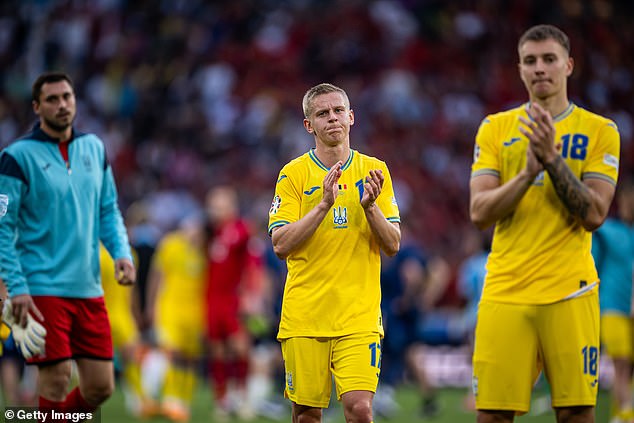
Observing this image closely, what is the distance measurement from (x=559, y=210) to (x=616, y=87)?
51.7 ft

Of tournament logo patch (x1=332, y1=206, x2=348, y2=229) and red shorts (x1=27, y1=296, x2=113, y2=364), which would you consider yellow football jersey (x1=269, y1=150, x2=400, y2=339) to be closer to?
tournament logo patch (x1=332, y1=206, x2=348, y2=229)

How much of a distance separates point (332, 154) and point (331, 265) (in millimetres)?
701

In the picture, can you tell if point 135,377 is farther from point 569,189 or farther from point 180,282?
point 569,189

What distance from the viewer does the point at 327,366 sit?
595cm

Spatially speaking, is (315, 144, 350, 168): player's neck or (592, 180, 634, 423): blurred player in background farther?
(592, 180, 634, 423): blurred player in background

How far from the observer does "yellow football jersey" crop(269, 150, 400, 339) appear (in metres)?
5.94

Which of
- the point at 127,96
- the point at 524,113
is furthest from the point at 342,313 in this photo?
the point at 127,96

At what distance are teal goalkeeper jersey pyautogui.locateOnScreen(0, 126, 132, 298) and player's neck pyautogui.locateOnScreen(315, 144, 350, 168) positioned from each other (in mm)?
1973

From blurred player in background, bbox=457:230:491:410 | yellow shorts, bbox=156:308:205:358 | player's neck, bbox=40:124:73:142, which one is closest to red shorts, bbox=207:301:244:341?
yellow shorts, bbox=156:308:205:358

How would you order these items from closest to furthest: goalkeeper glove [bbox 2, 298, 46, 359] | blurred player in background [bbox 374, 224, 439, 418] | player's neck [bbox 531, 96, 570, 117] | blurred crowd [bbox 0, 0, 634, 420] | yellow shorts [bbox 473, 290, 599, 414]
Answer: yellow shorts [bbox 473, 290, 599, 414] < player's neck [bbox 531, 96, 570, 117] < goalkeeper glove [bbox 2, 298, 46, 359] < blurred player in background [bbox 374, 224, 439, 418] < blurred crowd [bbox 0, 0, 634, 420]

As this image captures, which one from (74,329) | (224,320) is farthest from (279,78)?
(74,329)

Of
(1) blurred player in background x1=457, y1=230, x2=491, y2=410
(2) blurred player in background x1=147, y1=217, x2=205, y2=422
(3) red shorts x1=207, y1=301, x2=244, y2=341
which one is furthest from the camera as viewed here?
(2) blurred player in background x1=147, y1=217, x2=205, y2=422

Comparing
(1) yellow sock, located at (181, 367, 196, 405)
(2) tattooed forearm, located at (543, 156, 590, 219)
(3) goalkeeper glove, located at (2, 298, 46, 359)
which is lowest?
(1) yellow sock, located at (181, 367, 196, 405)

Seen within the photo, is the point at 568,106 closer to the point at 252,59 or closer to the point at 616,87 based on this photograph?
the point at 616,87
